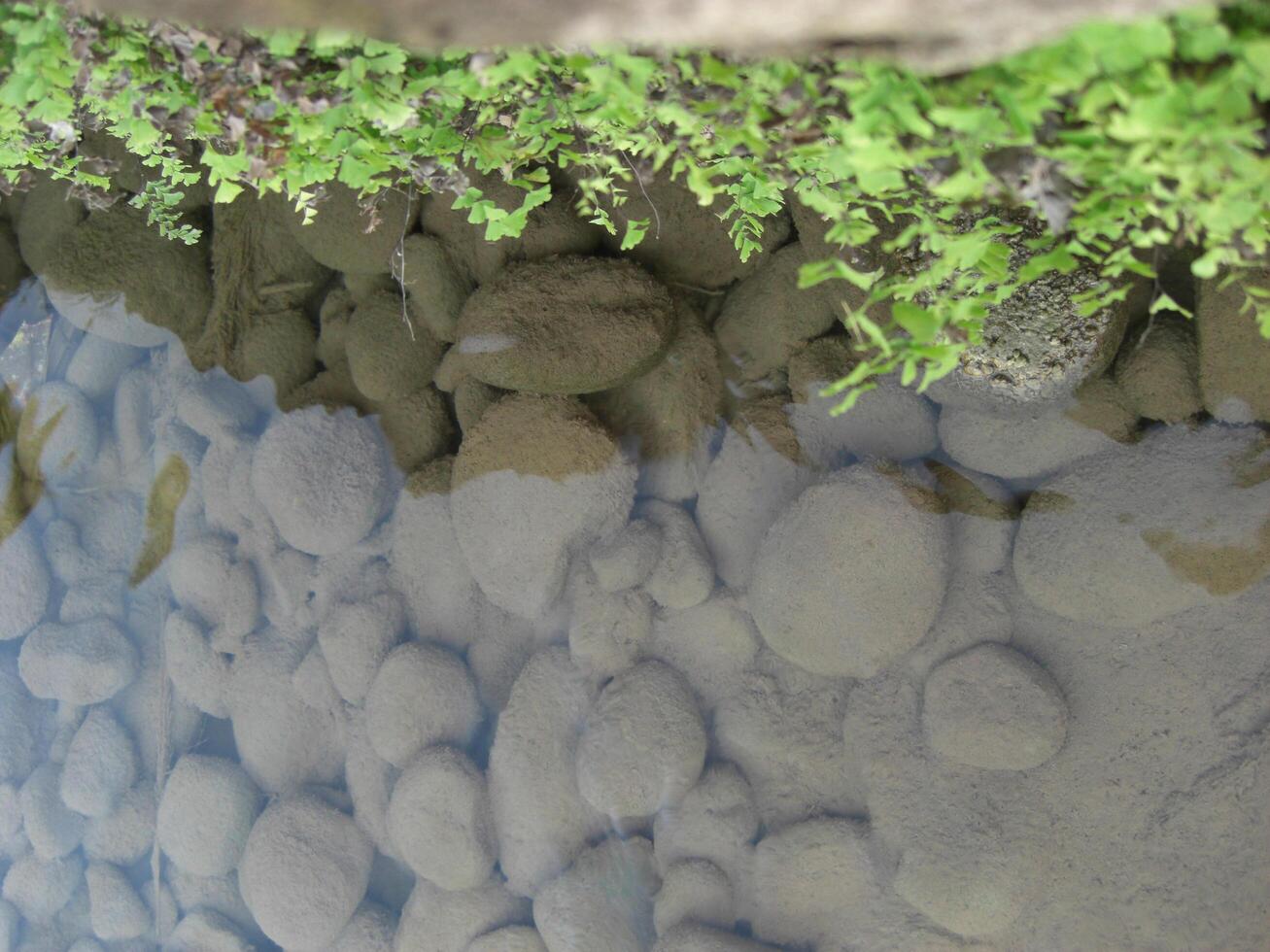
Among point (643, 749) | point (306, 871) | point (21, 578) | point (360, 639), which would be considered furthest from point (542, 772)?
point (21, 578)

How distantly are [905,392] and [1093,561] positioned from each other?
0.66m

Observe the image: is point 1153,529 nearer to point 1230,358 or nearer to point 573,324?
point 1230,358

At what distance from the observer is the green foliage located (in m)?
1.14

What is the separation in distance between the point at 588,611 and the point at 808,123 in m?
1.79

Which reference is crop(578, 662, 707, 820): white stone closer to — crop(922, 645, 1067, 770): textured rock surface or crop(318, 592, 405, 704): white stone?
crop(922, 645, 1067, 770): textured rock surface

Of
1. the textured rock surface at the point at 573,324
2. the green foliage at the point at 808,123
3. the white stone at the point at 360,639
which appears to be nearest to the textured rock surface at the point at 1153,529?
the green foliage at the point at 808,123

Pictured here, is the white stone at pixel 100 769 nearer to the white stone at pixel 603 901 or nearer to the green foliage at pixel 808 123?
the white stone at pixel 603 901

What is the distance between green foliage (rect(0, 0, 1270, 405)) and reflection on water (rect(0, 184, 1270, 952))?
1.68ft

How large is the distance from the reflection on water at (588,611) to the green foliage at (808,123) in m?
0.51

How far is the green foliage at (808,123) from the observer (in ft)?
3.75

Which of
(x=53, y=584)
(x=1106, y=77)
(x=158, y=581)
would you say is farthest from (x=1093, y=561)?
(x=53, y=584)

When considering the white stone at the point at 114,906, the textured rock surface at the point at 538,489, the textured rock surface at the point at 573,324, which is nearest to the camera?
the textured rock surface at the point at 573,324

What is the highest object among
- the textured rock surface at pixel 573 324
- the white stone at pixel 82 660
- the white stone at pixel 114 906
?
the textured rock surface at pixel 573 324

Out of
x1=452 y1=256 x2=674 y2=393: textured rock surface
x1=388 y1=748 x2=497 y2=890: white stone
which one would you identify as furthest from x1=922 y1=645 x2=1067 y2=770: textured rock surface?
x1=388 y1=748 x2=497 y2=890: white stone
